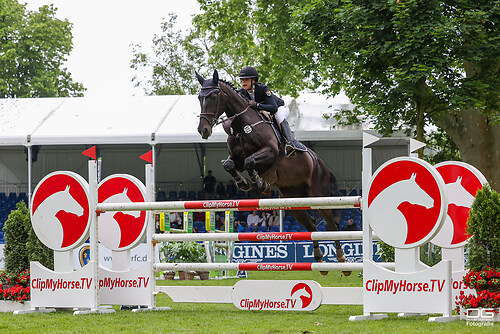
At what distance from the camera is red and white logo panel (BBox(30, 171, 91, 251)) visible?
21.1 feet

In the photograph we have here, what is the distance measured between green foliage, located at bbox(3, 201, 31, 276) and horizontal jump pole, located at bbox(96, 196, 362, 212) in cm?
88

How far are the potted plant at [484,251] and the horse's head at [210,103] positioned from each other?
2468mm

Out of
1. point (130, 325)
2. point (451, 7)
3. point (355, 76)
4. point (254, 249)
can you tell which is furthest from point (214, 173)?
point (130, 325)

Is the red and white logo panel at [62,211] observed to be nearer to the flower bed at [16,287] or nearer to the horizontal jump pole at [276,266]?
the flower bed at [16,287]

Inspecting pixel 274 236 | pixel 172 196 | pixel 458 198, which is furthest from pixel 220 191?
pixel 458 198

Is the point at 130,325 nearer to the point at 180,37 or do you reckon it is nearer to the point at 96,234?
the point at 96,234

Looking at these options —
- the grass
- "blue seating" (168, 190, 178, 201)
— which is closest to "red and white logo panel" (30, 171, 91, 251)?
the grass

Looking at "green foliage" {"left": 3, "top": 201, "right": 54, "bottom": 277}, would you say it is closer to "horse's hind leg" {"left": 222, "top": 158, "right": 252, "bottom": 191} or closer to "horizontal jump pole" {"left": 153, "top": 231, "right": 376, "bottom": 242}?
"horizontal jump pole" {"left": 153, "top": 231, "right": 376, "bottom": 242}

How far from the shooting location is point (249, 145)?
6.98 metres

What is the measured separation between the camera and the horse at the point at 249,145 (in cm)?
664

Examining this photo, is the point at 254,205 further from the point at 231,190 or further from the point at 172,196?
the point at 172,196

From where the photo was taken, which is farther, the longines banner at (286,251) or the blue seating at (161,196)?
the blue seating at (161,196)

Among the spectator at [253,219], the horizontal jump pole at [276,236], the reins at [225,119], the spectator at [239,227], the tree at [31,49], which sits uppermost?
the tree at [31,49]

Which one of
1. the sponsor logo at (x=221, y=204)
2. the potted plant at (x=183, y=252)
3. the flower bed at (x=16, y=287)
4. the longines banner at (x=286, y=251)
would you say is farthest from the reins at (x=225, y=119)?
the longines banner at (x=286, y=251)
